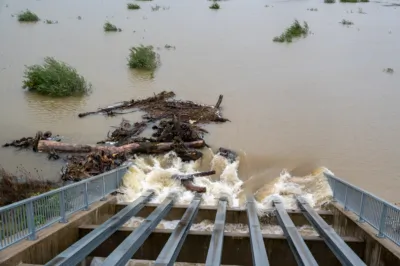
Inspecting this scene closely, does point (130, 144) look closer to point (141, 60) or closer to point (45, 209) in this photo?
point (45, 209)

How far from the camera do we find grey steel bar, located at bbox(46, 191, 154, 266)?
5691 mm

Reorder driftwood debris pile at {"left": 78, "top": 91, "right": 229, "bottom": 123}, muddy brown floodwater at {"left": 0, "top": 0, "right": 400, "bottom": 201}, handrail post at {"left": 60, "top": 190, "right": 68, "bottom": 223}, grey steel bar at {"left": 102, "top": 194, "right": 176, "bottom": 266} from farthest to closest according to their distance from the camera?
Result: driftwood debris pile at {"left": 78, "top": 91, "right": 229, "bottom": 123}
muddy brown floodwater at {"left": 0, "top": 0, "right": 400, "bottom": 201}
handrail post at {"left": 60, "top": 190, "right": 68, "bottom": 223}
grey steel bar at {"left": 102, "top": 194, "right": 176, "bottom": 266}

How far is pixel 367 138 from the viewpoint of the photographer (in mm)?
16625

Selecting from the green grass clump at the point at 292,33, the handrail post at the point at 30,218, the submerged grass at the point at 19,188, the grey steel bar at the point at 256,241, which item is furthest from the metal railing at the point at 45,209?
the green grass clump at the point at 292,33

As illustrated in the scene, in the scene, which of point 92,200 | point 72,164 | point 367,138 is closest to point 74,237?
point 92,200

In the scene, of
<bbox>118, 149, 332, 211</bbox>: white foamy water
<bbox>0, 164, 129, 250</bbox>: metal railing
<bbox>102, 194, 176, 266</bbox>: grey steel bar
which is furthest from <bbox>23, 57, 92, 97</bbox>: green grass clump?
<bbox>102, 194, 176, 266</bbox>: grey steel bar

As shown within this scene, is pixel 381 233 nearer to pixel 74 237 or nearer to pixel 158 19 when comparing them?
pixel 74 237

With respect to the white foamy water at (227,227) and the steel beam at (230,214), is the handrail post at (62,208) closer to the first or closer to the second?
the white foamy water at (227,227)

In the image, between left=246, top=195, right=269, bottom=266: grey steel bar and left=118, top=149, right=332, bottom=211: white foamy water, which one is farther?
left=118, top=149, right=332, bottom=211: white foamy water

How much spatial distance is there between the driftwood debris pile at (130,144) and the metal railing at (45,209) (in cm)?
308

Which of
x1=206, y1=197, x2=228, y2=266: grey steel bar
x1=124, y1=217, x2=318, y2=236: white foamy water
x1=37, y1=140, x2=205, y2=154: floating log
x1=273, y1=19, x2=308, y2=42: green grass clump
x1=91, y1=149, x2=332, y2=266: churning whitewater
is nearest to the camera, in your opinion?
x1=206, y1=197, x2=228, y2=266: grey steel bar

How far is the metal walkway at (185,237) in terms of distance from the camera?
5816mm

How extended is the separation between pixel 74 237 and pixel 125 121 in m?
9.42

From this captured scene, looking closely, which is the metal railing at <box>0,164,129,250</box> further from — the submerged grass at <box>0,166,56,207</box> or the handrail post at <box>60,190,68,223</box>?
the submerged grass at <box>0,166,56,207</box>
